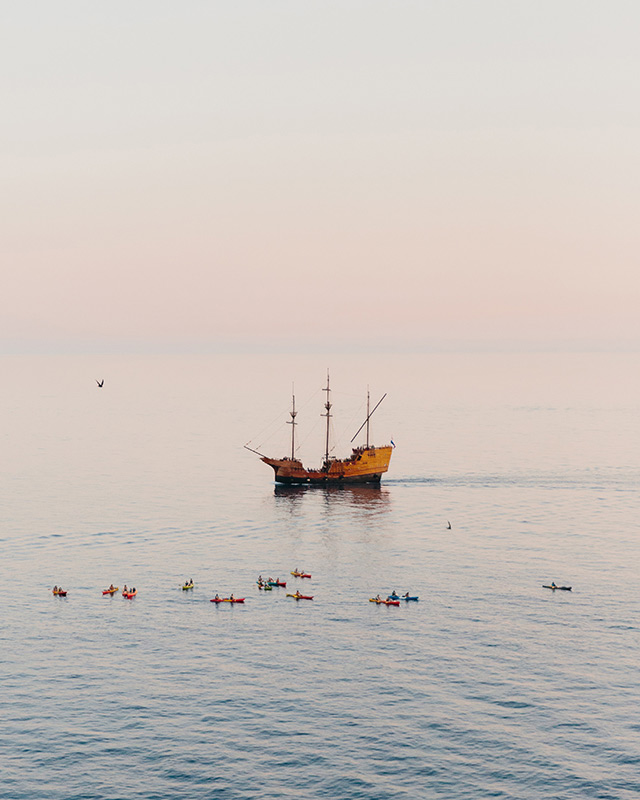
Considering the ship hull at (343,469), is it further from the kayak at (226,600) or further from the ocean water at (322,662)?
the kayak at (226,600)

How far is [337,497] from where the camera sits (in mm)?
178500

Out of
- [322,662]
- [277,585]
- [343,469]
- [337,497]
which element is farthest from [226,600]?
[343,469]

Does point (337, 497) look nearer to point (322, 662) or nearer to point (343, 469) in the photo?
point (343, 469)

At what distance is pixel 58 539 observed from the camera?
132m

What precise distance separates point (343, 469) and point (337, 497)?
11500 millimetres

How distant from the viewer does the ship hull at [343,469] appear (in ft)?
615

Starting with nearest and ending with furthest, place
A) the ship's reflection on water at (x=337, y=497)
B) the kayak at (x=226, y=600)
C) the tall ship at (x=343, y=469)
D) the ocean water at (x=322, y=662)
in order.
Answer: the ocean water at (x=322, y=662)
the kayak at (x=226, y=600)
the ship's reflection on water at (x=337, y=497)
the tall ship at (x=343, y=469)

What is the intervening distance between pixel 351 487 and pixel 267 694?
4499 inches

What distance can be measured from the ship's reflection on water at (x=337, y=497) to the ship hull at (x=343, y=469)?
1612 millimetres

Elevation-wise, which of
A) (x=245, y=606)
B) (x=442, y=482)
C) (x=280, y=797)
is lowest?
(x=280, y=797)

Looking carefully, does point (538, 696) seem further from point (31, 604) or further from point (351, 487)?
point (351, 487)

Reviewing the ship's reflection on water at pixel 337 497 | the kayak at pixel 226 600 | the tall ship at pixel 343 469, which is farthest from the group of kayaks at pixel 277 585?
the tall ship at pixel 343 469

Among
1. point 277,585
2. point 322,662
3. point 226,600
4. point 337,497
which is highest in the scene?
point 337,497

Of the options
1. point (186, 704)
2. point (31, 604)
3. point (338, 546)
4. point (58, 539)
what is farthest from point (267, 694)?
point (58, 539)
